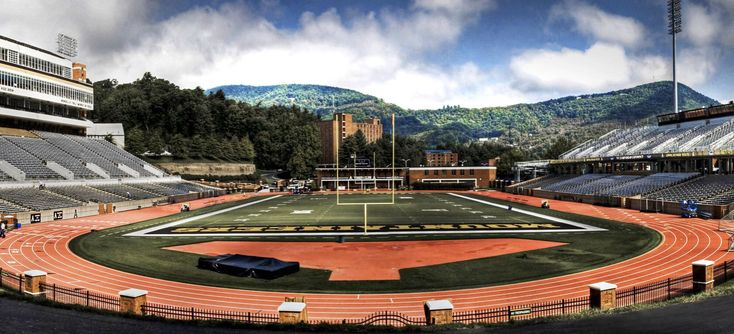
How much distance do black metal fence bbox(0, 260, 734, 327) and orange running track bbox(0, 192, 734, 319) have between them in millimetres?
1032

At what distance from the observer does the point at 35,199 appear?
4688cm

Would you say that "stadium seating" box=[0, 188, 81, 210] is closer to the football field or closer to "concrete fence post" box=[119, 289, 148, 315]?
the football field

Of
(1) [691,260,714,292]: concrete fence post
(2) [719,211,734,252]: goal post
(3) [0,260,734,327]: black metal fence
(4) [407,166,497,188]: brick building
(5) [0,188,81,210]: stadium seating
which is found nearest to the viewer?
(3) [0,260,734,327]: black metal fence

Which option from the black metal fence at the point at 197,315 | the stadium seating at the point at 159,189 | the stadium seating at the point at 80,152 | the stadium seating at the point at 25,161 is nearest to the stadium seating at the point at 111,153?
the stadium seating at the point at 80,152

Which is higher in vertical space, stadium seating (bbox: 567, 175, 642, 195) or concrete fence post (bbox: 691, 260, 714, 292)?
stadium seating (bbox: 567, 175, 642, 195)

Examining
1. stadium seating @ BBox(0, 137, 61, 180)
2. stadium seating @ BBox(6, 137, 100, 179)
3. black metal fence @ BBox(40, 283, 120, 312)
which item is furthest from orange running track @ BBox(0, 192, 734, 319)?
stadium seating @ BBox(6, 137, 100, 179)

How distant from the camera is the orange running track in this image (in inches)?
706

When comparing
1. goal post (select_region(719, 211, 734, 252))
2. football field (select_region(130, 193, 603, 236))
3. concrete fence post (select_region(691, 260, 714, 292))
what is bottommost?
football field (select_region(130, 193, 603, 236))

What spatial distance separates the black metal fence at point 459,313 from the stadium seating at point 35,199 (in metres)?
29.8

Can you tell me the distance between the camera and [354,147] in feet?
463

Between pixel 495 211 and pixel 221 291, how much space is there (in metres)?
39.1

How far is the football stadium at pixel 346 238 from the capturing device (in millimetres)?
17234

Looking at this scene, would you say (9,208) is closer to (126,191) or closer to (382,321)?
(126,191)

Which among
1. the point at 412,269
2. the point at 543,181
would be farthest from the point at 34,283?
the point at 543,181
